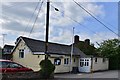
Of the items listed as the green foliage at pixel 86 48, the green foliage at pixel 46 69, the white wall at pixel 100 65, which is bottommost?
the white wall at pixel 100 65

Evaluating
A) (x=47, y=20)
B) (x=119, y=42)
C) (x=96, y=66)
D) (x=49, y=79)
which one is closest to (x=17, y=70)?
(x=49, y=79)

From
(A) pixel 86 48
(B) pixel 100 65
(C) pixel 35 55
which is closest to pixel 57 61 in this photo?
(C) pixel 35 55

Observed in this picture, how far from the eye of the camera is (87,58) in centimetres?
4016

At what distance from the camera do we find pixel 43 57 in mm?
32812

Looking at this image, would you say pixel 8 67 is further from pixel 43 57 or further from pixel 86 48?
pixel 86 48

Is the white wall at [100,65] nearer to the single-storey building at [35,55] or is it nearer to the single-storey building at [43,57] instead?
the single-storey building at [43,57]

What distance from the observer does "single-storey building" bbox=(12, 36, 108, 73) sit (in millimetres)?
33719

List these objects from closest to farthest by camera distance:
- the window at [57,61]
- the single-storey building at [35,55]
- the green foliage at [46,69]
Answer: the green foliage at [46,69] < the single-storey building at [35,55] < the window at [57,61]

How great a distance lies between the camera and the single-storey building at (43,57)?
33.7 metres

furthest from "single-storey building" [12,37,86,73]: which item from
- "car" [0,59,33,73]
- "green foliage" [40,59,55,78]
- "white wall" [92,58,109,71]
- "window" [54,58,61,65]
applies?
"car" [0,59,33,73]

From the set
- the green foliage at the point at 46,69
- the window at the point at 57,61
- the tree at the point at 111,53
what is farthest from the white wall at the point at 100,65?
the green foliage at the point at 46,69

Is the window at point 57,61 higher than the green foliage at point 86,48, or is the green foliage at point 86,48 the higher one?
the green foliage at point 86,48

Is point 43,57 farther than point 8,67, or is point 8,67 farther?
point 43,57

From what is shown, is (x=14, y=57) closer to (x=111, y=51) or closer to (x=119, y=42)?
(x=111, y=51)
